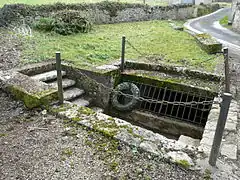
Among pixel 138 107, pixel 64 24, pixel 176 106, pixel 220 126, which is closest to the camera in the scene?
pixel 220 126

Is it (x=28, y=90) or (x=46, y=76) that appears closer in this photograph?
(x=28, y=90)

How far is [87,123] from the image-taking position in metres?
3.86

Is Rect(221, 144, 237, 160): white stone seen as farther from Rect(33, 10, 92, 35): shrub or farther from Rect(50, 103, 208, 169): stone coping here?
Rect(33, 10, 92, 35): shrub

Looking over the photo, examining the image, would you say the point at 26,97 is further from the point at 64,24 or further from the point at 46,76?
the point at 64,24

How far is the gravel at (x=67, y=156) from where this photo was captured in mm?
2922

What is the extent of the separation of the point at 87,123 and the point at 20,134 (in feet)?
3.44

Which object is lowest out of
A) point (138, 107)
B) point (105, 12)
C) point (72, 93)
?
point (138, 107)

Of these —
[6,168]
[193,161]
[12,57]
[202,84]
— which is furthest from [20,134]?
[202,84]

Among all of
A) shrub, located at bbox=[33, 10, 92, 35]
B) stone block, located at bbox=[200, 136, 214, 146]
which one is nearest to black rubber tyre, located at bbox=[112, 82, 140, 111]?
stone block, located at bbox=[200, 136, 214, 146]

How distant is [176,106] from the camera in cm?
625

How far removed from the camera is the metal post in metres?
2.78

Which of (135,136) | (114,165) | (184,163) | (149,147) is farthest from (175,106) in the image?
(114,165)

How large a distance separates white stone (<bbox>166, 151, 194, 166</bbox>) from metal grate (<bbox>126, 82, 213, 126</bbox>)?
8.42 feet

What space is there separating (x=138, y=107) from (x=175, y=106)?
39.5 inches
